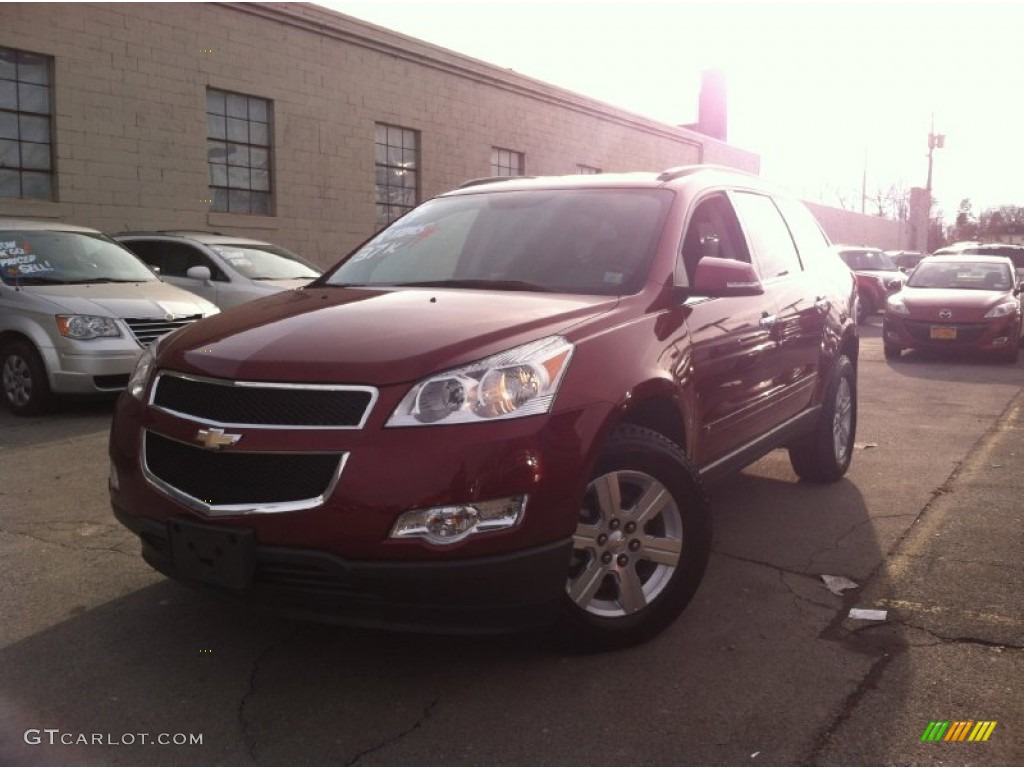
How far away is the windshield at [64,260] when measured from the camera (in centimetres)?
823

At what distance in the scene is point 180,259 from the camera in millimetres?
10727

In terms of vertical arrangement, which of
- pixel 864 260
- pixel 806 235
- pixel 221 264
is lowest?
pixel 221 264

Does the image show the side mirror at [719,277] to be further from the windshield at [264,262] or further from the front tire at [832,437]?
the windshield at [264,262]

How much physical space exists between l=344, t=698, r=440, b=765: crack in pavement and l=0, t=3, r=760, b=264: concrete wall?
11456 millimetres

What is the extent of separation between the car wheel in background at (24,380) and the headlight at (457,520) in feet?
20.3

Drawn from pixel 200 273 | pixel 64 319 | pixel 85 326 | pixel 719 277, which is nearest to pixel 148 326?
pixel 85 326

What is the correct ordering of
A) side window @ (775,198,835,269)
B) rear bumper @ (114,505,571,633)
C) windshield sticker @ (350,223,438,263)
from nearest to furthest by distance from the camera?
rear bumper @ (114,505,571,633) < windshield sticker @ (350,223,438,263) < side window @ (775,198,835,269)

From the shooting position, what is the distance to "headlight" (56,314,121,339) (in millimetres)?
7672

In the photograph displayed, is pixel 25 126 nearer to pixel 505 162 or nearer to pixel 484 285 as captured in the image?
pixel 505 162

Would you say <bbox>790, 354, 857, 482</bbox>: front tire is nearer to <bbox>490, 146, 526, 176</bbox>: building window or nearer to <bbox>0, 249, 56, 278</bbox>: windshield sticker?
<bbox>0, 249, 56, 278</bbox>: windshield sticker

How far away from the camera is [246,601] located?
282cm

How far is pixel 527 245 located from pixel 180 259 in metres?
7.82

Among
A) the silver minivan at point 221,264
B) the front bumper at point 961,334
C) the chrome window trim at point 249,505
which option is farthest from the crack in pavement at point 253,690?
the front bumper at point 961,334

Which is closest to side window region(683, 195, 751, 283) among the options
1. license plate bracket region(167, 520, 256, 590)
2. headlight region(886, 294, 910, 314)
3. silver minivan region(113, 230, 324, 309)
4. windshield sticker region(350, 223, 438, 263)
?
windshield sticker region(350, 223, 438, 263)
